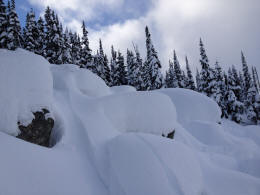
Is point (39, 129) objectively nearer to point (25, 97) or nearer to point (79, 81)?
point (25, 97)

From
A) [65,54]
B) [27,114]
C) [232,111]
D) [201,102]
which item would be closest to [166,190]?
[27,114]

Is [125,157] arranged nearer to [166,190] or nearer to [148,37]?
[166,190]

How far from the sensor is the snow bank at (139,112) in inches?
301

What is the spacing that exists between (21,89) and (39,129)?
1.29 metres

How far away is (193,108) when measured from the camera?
16.0 m

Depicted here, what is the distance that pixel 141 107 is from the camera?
8312 mm

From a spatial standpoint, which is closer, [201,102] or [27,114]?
[27,114]

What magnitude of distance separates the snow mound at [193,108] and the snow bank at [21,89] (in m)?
12.0

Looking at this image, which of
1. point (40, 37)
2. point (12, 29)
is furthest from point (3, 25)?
point (40, 37)

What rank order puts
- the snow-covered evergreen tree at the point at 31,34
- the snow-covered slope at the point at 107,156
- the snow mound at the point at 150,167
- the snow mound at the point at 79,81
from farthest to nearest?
A: the snow-covered evergreen tree at the point at 31,34
the snow mound at the point at 79,81
the snow mound at the point at 150,167
the snow-covered slope at the point at 107,156

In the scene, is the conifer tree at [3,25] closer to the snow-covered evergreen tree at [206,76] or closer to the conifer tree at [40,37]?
the conifer tree at [40,37]

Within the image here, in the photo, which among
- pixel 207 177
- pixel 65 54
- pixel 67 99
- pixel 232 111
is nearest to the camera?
pixel 207 177

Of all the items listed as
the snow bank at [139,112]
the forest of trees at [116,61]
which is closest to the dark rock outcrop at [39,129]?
the snow bank at [139,112]

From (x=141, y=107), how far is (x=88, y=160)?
379 cm
